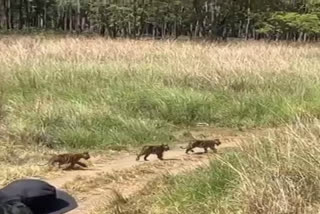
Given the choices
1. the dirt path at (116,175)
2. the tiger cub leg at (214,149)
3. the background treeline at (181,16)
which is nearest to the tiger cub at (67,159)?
the dirt path at (116,175)

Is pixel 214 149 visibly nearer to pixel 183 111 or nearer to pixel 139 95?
pixel 183 111

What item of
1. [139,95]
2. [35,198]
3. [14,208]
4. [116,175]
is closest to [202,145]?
[116,175]

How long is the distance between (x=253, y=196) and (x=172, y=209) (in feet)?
2.49

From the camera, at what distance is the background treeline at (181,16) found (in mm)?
39312

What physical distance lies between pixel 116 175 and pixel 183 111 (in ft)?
11.5

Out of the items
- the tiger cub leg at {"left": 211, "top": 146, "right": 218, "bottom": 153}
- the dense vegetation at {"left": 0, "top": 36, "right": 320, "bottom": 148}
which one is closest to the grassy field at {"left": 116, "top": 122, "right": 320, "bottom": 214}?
the tiger cub leg at {"left": 211, "top": 146, "right": 218, "bottom": 153}

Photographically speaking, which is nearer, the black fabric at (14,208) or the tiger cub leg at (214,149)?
the black fabric at (14,208)

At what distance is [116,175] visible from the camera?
6312 mm

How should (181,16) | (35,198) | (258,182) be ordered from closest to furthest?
(35,198), (258,182), (181,16)

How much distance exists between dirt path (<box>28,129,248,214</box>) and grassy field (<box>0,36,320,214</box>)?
21.2 inches

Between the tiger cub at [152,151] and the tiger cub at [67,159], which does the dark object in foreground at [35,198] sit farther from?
the tiger cub at [152,151]

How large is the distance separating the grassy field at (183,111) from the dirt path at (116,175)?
1.77ft

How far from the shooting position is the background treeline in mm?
39312

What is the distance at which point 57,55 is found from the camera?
14.4 m
